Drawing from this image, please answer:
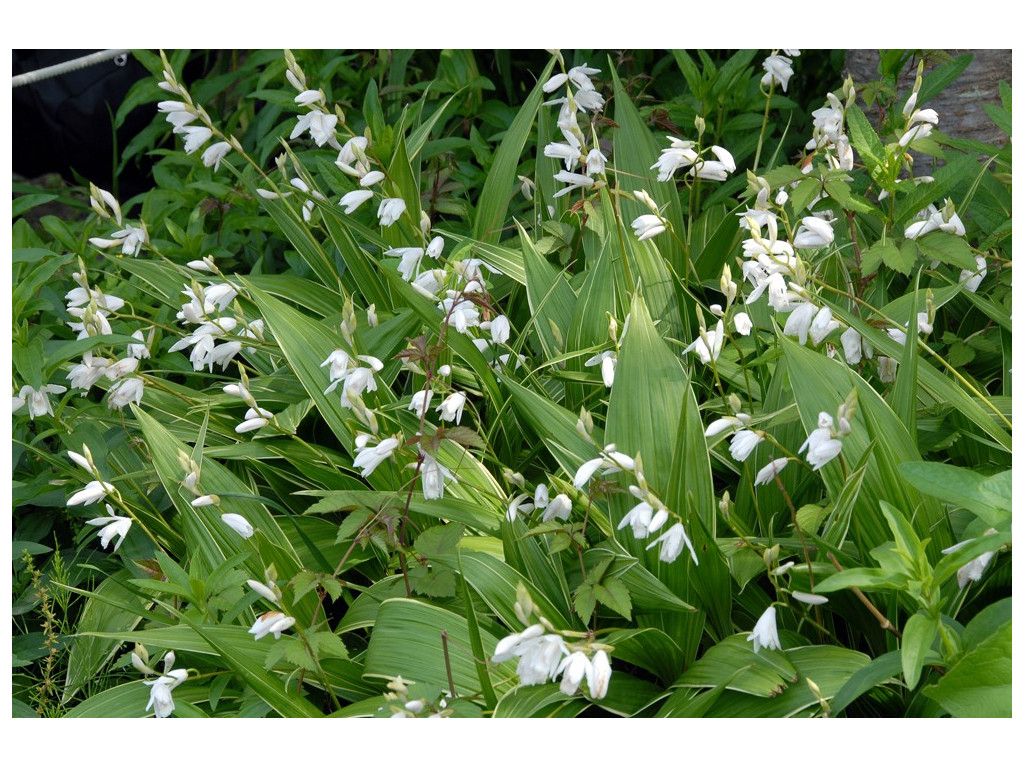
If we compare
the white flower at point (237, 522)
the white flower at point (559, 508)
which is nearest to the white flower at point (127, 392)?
the white flower at point (237, 522)

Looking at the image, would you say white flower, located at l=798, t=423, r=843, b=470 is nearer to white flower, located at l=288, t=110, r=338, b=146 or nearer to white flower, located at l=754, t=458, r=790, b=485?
white flower, located at l=754, t=458, r=790, b=485

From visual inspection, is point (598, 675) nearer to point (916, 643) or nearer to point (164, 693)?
point (916, 643)

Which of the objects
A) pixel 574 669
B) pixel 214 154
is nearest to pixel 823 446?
pixel 574 669

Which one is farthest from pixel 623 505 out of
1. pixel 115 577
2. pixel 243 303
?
pixel 243 303

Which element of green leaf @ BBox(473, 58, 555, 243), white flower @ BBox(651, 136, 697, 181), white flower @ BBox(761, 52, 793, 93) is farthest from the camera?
green leaf @ BBox(473, 58, 555, 243)

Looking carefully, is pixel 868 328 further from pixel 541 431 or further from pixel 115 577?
pixel 115 577

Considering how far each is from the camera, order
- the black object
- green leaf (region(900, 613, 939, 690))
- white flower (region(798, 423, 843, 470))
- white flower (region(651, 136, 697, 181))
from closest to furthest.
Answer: green leaf (region(900, 613, 939, 690)) → white flower (region(798, 423, 843, 470)) → white flower (region(651, 136, 697, 181)) → the black object

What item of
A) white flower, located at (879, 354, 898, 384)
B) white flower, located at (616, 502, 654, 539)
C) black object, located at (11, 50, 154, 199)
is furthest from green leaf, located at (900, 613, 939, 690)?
black object, located at (11, 50, 154, 199)
